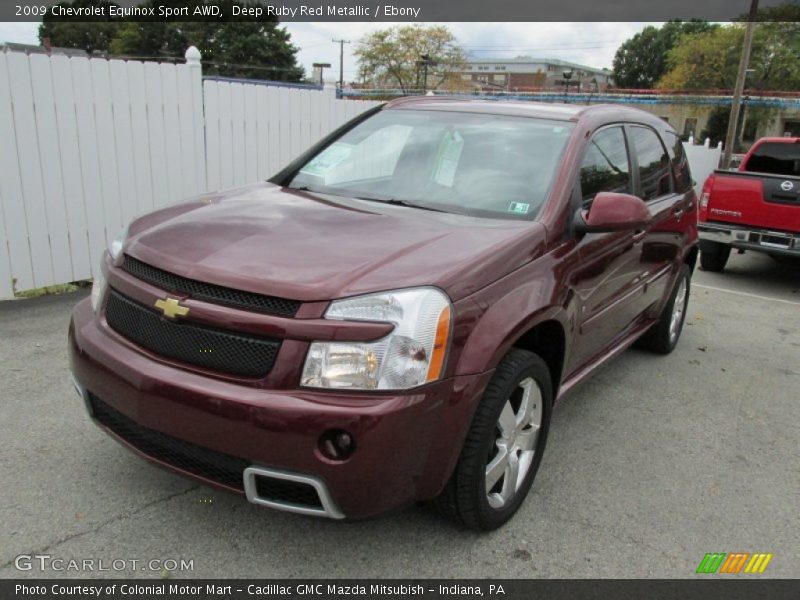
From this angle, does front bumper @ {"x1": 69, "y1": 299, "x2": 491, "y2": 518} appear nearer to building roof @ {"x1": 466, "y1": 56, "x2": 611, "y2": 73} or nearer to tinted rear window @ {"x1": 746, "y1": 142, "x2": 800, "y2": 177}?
tinted rear window @ {"x1": 746, "y1": 142, "x2": 800, "y2": 177}

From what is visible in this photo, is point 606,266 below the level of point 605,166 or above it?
below

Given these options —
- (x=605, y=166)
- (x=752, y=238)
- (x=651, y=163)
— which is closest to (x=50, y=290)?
(x=605, y=166)

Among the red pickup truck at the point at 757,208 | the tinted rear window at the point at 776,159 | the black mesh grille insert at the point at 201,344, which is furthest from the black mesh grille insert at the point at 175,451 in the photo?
the tinted rear window at the point at 776,159

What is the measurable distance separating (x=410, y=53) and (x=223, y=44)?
1912cm

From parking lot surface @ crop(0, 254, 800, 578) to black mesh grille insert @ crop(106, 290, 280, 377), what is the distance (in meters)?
0.69

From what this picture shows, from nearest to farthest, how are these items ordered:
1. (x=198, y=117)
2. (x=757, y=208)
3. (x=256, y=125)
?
1. (x=198, y=117)
2. (x=256, y=125)
3. (x=757, y=208)

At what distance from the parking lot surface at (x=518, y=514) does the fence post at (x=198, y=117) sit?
272 centimetres

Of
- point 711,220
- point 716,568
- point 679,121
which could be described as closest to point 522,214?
point 716,568

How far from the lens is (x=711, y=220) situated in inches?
321

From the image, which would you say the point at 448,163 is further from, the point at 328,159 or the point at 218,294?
the point at 218,294

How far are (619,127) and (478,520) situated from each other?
8.21 feet

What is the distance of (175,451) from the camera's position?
2.36 meters

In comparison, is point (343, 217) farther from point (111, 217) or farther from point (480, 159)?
point (111, 217)

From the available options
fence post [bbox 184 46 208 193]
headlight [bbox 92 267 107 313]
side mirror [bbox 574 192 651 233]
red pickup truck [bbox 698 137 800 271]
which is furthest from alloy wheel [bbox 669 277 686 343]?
fence post [bbox 184 46 208 193]
